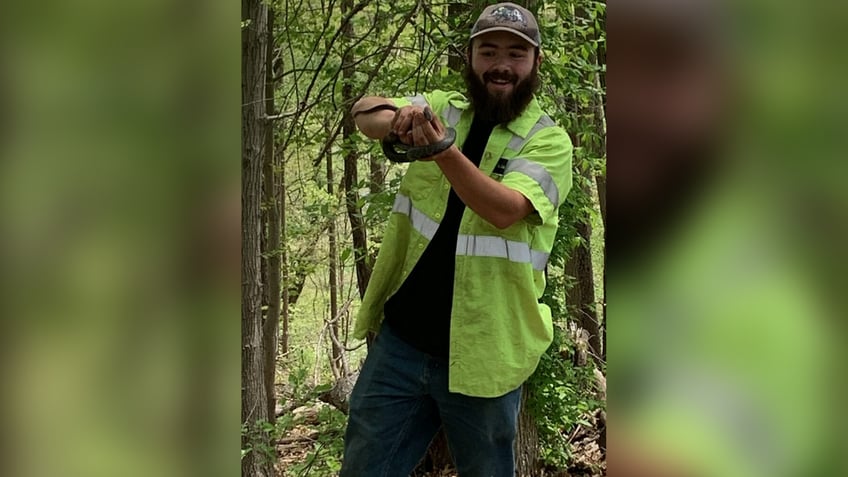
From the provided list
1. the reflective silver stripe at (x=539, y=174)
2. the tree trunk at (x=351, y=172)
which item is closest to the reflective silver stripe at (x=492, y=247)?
the reflective silver stripe at (x=539, y=174)

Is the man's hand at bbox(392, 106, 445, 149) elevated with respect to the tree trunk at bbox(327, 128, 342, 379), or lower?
elevated

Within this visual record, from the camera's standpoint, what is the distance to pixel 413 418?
79.8 inches

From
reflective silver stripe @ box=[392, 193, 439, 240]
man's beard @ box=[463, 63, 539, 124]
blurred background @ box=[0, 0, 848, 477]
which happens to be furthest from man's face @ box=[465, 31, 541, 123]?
blurred background @ box=[0, 0, 848, 477]

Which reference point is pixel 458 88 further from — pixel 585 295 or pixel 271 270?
pixel 271 270

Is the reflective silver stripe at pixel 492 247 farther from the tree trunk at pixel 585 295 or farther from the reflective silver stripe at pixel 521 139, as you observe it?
the tree trunk at pixel 585 295

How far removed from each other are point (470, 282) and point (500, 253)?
112 mm

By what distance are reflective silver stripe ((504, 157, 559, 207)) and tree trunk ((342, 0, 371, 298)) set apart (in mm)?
1874

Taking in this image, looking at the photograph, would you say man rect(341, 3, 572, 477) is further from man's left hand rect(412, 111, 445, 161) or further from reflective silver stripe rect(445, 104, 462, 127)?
man's left hand rect(412, 111, 445, 161)

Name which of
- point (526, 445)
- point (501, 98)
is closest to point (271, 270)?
point (526, 445)

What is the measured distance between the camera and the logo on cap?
2012 mm
